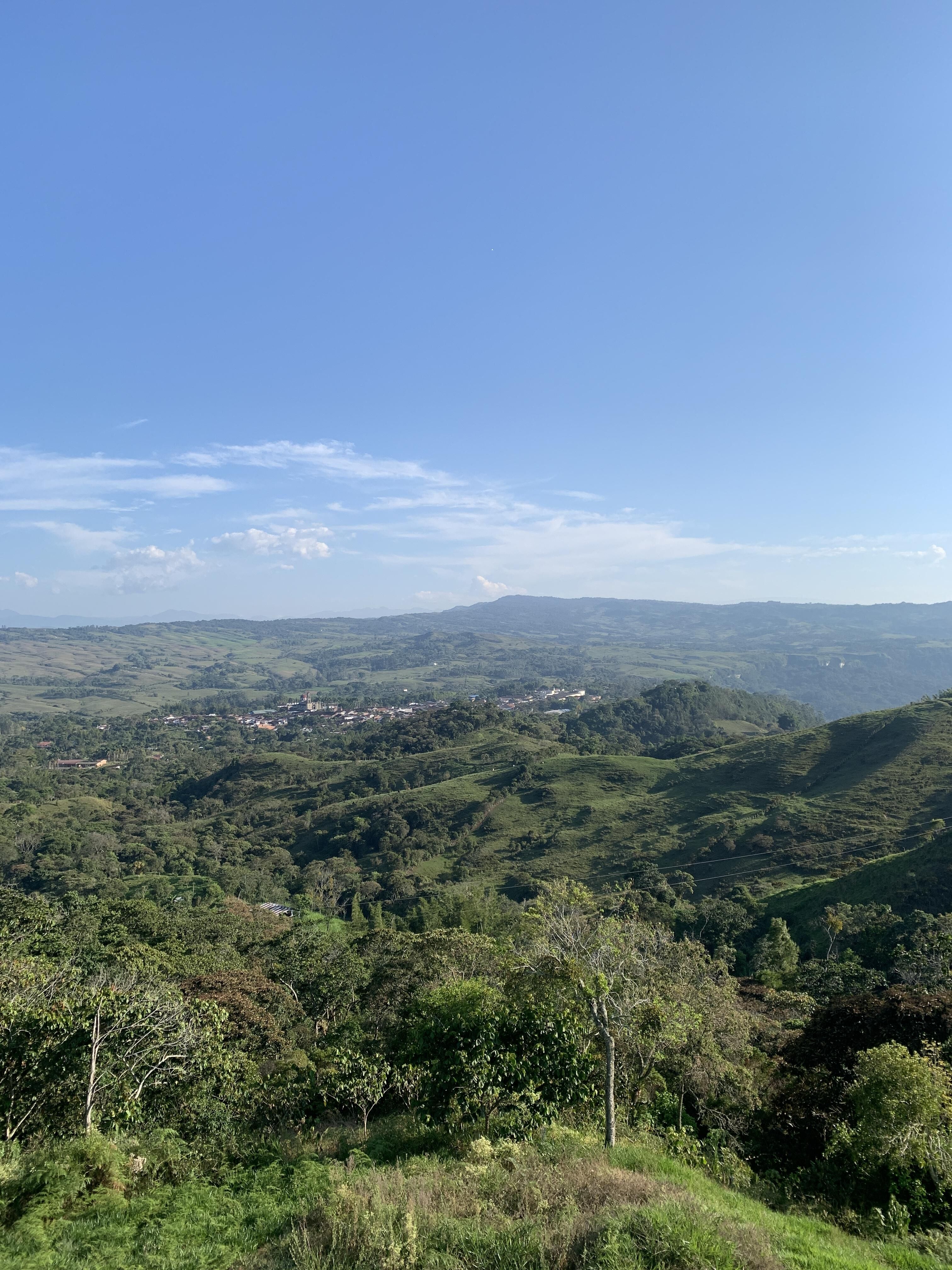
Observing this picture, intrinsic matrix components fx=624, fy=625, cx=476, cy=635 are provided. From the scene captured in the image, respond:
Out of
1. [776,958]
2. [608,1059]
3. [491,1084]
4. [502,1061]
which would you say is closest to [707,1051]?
[608,1059]

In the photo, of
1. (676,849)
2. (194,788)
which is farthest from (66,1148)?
(194,788)

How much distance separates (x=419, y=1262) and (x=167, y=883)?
6372 centimetres

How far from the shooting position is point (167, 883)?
6091 centimetres

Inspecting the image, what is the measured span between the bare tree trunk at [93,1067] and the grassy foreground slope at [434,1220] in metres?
1.00

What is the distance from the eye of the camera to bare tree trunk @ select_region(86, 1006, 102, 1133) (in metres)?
10.9

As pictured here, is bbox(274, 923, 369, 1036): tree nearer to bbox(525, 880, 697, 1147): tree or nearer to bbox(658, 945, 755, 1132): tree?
bbox(658, 945, 755, 1132): tree

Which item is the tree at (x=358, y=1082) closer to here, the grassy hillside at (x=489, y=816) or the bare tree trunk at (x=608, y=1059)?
the bare tree trunk at (x=608, y=1059)

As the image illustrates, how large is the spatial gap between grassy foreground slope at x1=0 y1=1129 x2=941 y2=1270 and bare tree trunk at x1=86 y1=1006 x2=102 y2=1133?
3.28ft

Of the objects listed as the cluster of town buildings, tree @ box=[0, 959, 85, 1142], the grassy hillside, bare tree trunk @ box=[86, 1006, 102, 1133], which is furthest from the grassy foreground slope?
the cluster of town buildings

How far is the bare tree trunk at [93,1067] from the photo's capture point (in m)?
10.9

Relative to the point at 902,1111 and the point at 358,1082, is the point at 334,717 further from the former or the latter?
the point at 902,1111

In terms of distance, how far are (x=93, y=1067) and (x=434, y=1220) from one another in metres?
Result: 7.27

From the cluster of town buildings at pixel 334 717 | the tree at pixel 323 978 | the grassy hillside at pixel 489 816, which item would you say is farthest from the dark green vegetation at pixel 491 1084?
the cluster of town buildings at pixel 334 717

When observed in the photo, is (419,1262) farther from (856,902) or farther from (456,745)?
(456,745)
